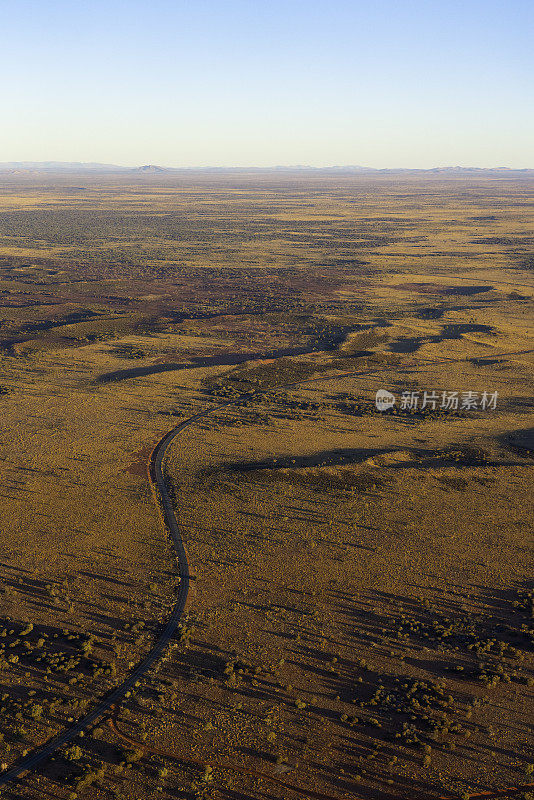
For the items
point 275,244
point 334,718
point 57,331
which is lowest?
point 334,718

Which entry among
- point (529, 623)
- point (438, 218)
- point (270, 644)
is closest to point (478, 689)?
point (529, 623)

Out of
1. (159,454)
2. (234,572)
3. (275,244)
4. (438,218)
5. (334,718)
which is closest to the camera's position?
(334,718)

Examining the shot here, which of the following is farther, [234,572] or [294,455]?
[294,455]

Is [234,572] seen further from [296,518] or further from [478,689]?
[478,689]

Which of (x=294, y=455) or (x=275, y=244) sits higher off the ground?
(x=275, y=244)

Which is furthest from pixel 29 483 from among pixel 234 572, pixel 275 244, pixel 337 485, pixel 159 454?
pixel 275 244

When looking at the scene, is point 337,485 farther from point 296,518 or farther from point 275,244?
point 275,244

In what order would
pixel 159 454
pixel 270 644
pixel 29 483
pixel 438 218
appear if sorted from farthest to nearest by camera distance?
pixel 438 218, pixel 159 454, pixel 29 483, pixel 270 644
